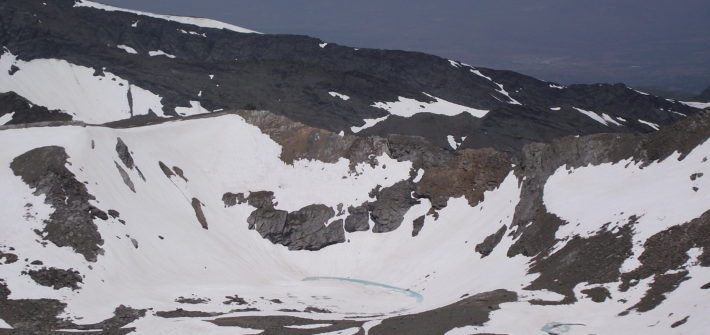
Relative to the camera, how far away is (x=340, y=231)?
77.6 m

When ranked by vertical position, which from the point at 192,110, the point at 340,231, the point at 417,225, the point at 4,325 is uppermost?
the point at 192,110

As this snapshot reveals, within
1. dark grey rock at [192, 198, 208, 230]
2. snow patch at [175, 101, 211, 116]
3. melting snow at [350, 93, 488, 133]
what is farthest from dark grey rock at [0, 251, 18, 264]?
melting snow at [350, 93, 488, 133]

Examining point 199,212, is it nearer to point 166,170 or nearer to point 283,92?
point 166,170

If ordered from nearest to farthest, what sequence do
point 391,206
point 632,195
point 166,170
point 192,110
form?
point 632,195, point 166,170, point 391,206, point 192,110

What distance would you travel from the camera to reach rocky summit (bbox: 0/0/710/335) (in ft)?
144

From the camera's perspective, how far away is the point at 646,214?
163 feet

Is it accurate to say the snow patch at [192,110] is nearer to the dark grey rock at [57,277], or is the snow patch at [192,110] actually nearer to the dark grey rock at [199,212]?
the dark grey rock at [199,212]

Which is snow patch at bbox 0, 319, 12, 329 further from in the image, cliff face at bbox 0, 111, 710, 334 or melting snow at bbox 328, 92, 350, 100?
melting snow at bbox 328, 92, 350, 100

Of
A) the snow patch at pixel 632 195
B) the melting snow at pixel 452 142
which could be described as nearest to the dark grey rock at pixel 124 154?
the snow patch at pixel 632 195

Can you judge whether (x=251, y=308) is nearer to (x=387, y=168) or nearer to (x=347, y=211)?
(x=347, y=211)

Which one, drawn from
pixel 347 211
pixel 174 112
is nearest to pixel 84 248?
pixel 347 211

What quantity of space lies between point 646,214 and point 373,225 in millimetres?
33593

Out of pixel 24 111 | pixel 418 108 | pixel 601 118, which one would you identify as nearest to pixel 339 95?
pixel 418 108

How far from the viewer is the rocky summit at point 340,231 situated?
1730 inches
